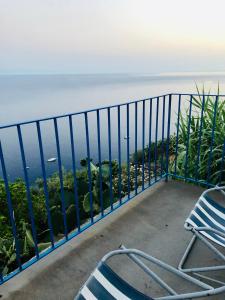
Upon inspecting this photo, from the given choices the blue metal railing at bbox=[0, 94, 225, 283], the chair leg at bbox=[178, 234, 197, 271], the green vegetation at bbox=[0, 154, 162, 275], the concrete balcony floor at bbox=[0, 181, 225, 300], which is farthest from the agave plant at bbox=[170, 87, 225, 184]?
the green vegetation at bbox=[0, 154, 162, 275]

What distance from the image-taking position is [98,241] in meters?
2.32

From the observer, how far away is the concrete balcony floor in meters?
1.83

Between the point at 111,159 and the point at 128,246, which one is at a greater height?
the point at 111,159

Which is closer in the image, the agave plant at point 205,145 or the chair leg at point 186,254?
the chair leg at point 186,254

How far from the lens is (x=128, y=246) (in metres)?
2.27

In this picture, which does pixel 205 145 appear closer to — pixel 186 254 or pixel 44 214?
pixel 186 254

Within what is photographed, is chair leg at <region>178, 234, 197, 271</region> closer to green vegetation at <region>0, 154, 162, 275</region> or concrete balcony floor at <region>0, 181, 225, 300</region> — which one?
concrete balcony floor at <region>0, 181, 225, 300</region>

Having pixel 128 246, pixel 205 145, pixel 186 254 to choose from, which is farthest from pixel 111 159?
pixel 205 145

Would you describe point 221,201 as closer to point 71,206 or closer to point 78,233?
point 78,233

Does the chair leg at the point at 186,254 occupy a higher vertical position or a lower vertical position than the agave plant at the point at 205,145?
lower

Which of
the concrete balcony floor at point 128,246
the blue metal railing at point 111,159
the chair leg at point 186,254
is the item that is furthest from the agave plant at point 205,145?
the chair leg at point 186,254

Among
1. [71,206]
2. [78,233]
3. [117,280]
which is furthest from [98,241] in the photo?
[71,206]

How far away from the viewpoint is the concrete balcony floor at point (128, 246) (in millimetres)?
1834

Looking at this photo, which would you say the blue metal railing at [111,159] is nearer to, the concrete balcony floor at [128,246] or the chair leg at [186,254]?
the concrete balcony floor at [128,246]
